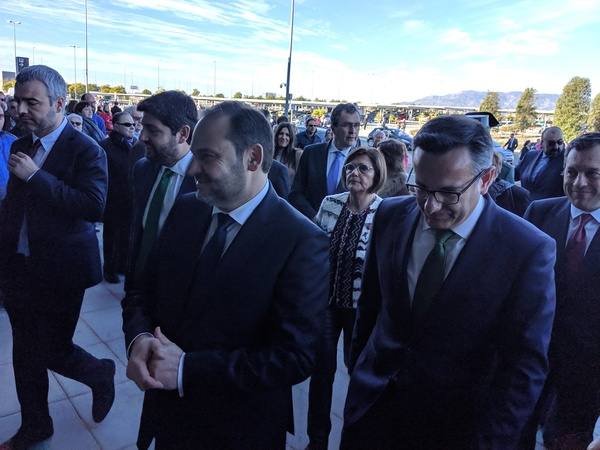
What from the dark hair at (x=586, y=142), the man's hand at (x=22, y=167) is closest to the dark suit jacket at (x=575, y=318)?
the dark hair at (x=586, y=142)

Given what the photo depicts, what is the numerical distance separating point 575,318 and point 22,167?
9.71 feet

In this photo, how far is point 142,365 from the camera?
139 cm

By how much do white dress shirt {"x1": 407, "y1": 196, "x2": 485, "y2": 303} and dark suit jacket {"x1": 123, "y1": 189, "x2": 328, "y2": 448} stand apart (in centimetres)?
34

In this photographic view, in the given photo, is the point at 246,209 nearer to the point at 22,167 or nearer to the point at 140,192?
the point at 22,167

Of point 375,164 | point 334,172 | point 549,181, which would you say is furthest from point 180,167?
point 549,181

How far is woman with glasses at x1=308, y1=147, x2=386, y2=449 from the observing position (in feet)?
8.68

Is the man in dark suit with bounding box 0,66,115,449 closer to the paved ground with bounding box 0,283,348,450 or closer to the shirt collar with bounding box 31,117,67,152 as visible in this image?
the shirt collar with bounding box 31,117,67,152

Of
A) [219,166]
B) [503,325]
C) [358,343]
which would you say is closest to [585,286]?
[503,325]

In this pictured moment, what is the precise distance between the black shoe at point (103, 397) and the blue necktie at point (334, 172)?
228 cm

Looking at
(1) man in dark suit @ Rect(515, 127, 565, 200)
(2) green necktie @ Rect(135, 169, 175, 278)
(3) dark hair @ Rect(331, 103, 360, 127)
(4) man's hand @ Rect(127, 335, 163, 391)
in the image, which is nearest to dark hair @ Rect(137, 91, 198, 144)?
(2) green necktie @ Rect(135, 169, 175, 278)

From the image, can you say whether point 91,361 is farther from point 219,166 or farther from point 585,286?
point 585,286

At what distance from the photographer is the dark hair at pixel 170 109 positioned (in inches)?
97.1

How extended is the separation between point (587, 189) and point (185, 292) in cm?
214

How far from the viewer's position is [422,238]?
1652 millimetres
